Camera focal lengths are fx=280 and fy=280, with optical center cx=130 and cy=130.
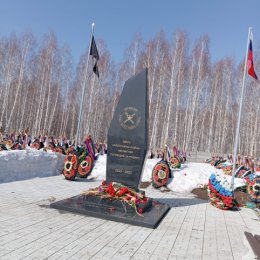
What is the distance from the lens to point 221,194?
8.83 m

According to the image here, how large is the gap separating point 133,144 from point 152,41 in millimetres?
21416

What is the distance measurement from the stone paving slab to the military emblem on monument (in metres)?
2.48

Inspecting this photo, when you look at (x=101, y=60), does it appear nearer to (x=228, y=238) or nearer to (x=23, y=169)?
(x=23, y=169)

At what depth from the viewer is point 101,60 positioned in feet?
100

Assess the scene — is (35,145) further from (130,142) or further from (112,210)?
(112,210)

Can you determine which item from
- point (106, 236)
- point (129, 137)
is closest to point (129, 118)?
point (129, 137)

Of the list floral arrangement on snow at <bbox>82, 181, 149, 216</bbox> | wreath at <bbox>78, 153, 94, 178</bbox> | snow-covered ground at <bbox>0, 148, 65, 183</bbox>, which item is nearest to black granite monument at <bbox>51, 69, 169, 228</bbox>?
floral arrangement on snow at <bbox>82, 181, 149, 216</bbox>

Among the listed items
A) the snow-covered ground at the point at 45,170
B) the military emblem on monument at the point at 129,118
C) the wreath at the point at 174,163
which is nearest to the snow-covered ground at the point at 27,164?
the snow-covered ground at the point at 45,170

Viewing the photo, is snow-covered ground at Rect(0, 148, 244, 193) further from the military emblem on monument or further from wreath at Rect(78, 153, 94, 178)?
the military emblem on monument

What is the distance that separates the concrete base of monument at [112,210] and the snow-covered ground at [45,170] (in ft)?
14.0

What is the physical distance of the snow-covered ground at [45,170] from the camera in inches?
398

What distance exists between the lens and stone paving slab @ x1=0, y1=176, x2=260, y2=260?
400 centimetres

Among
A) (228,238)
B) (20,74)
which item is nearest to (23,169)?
(228,238)

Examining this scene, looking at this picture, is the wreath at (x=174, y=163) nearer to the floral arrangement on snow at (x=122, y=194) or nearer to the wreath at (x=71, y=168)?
the wreath at (x=71, y=168)
